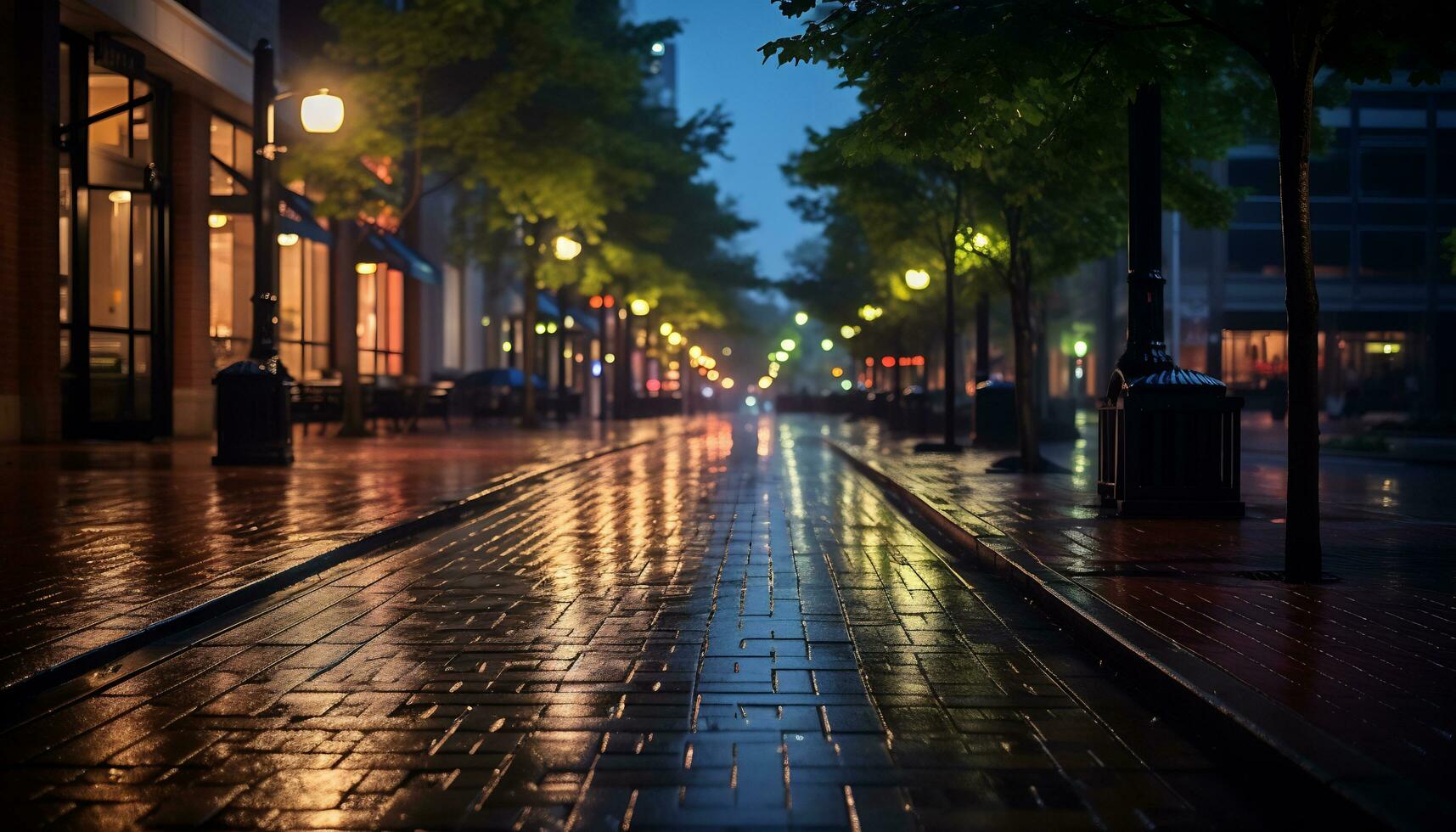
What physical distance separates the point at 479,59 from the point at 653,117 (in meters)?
19.0

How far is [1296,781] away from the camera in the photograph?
436 cm

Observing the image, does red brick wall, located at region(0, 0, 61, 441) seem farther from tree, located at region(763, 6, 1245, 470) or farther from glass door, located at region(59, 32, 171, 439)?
tree, located at region(763, 6, 1245, 470)

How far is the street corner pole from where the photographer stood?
59.5ft

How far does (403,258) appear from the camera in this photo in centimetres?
4050

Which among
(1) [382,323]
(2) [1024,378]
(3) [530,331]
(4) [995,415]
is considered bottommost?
(4) [995,415]

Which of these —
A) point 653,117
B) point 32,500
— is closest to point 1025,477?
point 32,500

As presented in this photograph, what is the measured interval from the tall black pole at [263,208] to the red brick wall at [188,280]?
898 centimetres

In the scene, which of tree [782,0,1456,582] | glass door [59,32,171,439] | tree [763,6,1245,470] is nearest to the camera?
tree [782,0,1456,582]

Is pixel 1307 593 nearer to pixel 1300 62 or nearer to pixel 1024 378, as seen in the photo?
pixel 1300 62

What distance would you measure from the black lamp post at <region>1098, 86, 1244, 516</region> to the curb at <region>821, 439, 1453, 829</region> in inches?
121

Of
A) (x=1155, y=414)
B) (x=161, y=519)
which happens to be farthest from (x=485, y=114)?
(x=1155, y=414)

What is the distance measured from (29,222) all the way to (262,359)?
21.5ft

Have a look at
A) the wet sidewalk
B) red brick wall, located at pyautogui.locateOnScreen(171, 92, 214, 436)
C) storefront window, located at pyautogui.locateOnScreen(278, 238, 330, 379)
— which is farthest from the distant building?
the wet sidewalk

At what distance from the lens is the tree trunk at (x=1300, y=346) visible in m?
8.22
